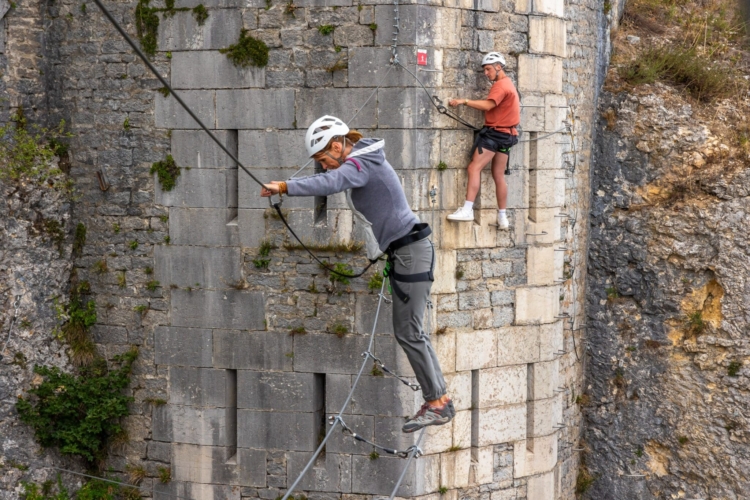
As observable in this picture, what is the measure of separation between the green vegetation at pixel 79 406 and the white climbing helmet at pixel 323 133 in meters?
3.75

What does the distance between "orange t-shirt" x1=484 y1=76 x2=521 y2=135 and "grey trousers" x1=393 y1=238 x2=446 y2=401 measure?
2.23m

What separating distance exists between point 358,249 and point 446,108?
151cm

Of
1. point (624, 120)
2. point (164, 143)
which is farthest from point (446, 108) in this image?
point (624, 120)

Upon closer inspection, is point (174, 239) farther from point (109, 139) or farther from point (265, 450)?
point (265, 450)

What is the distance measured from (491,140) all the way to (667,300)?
11.5 feet

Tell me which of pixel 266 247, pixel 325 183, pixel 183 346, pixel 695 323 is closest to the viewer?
pixel 325 183

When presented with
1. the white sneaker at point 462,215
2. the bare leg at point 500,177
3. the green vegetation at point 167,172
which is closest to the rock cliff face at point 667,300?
the bare leg at point 500,177

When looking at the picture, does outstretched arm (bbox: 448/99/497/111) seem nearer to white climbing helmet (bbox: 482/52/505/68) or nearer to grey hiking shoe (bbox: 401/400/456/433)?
white climbing helmet (bbox: 482/52/505/68)

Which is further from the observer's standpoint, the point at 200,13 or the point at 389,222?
the point at 200,13

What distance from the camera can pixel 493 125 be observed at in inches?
389

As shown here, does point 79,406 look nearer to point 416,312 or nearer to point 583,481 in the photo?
point 416,312

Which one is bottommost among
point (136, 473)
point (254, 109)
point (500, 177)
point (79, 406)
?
point (136, 473)

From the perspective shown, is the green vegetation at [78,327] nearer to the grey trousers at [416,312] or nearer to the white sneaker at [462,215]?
the white sneaker at [462,215]

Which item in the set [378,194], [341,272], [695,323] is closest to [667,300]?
[695,323]
